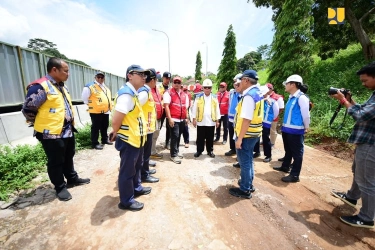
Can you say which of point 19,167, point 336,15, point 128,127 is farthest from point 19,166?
point 336,15

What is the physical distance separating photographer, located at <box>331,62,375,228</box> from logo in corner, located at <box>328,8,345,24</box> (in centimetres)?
1200

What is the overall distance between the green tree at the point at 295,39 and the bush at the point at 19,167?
11.3 m

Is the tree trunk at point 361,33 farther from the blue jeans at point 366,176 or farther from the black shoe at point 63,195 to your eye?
the black shoe at point 63,195

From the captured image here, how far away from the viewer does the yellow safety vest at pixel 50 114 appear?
2.85 m

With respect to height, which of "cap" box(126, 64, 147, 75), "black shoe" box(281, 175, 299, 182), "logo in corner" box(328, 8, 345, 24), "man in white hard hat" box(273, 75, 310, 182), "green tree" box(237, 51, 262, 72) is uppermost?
"green tree" box(237, 51, 262, 72)

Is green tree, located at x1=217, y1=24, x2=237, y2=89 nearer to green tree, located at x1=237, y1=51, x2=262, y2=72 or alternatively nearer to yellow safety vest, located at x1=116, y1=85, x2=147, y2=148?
yellow safety vest, located at x1=116, y1=85, x2=147, y2=148

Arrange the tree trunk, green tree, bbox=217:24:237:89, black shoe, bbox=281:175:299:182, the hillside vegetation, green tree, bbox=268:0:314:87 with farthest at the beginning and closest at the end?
green tree, bbox=217:24:237:89, the tree trunk, green tree, bbox=268:0:314:87, the hillside vegetation, black shoe, bbox=281:175:299:182

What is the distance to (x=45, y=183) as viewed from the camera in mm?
3561

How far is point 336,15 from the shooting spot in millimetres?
11141

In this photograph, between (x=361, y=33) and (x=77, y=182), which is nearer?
(x=77, y=182)

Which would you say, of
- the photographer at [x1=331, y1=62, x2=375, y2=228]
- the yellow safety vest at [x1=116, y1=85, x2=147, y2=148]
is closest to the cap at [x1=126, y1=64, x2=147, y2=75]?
the yellow safety vest at [x1=116, y1=85, x2=147, y2=148]

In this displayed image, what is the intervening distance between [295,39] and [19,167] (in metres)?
12.7

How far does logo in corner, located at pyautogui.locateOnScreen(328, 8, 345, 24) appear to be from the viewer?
1091 centimetres

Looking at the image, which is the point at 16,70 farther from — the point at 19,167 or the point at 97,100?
the point at 19,167
